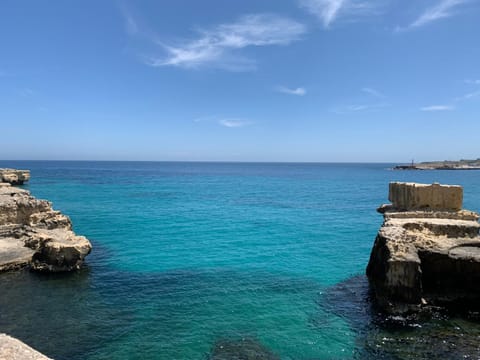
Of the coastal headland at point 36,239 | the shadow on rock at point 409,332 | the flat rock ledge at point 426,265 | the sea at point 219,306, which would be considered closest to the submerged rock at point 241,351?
the sea at point 219,306

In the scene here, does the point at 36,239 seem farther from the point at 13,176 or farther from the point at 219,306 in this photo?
the point at 13,176

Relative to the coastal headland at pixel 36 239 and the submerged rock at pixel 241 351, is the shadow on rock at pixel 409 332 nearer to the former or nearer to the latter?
the submerged rock at pixel 241 351

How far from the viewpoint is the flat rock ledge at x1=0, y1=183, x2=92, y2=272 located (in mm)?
21766

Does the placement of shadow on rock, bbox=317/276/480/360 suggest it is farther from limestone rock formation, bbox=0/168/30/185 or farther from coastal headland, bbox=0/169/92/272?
limestone rock formation, bbox=0/168/30/185

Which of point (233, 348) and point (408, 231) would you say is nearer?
point (233, 348)

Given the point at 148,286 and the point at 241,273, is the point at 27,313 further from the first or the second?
the point at 241,273

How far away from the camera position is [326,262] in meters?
25.2

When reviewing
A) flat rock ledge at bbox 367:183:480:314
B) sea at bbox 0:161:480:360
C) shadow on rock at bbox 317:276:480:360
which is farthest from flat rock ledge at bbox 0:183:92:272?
flat rock ledge at bbox 367:183:480:314

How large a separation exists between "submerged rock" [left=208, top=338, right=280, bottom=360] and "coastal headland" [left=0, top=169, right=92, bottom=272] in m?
12.0

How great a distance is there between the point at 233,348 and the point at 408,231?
36.2ft

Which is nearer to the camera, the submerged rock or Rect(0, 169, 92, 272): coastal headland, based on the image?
the submerged rock

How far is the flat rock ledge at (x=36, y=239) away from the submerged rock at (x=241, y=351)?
12.0 m

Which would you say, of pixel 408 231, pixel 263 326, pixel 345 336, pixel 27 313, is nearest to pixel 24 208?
pixel 27 313

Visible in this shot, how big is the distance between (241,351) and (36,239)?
53.6ft
